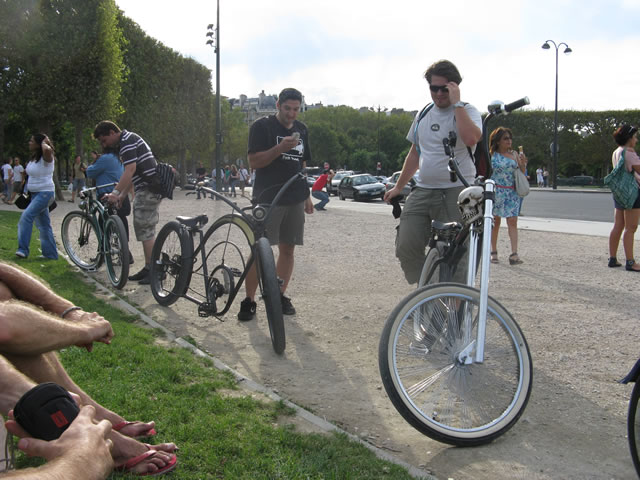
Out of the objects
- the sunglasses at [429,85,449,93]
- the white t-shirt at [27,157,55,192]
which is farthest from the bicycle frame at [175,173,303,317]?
the white t-shirt at [27,157,55,192]

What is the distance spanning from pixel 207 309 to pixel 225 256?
47 centimetres

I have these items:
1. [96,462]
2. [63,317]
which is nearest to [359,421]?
[63,317]

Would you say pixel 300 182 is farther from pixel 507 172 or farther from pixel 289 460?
pixel 507 172

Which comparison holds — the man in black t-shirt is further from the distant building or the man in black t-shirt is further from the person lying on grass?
the distant building

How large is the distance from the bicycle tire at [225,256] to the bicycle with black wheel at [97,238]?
1.70 meters

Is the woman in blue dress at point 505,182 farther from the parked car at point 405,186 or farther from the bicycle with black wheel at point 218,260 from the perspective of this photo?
the bicycle with black wheel at point 218,260

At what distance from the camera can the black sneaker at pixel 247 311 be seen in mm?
5246

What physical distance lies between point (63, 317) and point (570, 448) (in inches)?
93.2

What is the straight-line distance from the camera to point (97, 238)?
7.48m

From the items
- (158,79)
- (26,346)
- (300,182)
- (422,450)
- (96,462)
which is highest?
(158,79)

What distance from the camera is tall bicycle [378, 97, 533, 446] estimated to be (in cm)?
285

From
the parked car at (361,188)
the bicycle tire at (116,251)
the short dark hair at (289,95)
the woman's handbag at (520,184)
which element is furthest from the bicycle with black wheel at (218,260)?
the parked car at (361,188)

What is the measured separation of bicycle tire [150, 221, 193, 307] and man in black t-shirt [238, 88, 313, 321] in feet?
1.93

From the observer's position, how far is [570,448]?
9.48 feet
